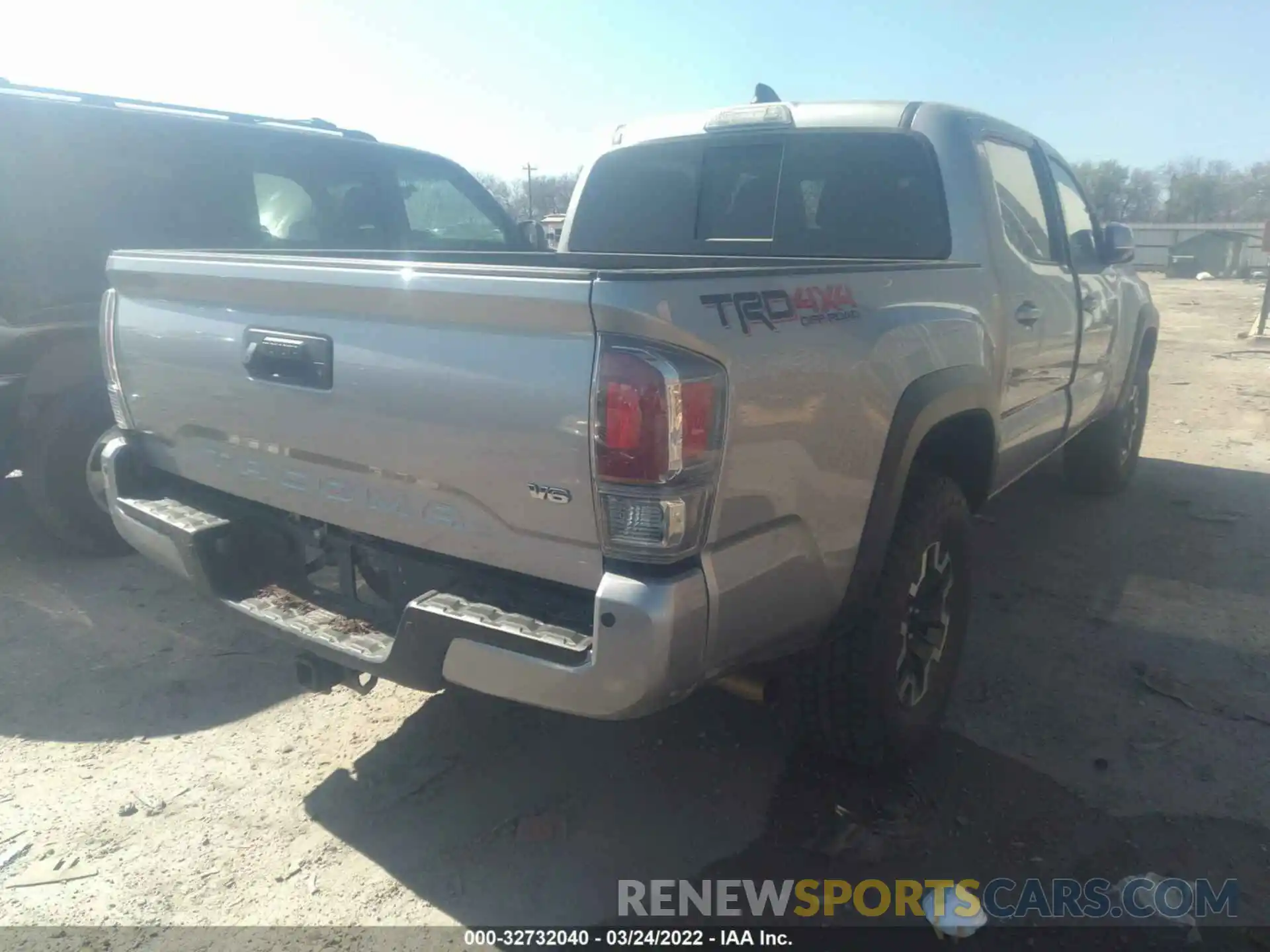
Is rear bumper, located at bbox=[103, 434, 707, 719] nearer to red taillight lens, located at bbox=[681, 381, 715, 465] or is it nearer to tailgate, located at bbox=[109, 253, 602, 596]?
tailgate, located at bbox=[109, 253, 602, 596]

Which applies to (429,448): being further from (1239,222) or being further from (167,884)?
(1239,222)

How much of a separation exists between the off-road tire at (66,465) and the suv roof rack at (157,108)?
1412 mm

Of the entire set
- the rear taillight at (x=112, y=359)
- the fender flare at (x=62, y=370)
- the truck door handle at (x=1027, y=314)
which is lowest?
the fender flare at (x=62, y=370)

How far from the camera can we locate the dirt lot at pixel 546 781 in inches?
96.4

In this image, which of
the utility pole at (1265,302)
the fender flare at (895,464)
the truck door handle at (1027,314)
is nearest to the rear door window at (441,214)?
the truck door handle at (1027,314)

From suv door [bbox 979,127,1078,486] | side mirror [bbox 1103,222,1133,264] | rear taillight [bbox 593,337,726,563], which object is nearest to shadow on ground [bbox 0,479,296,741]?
rear taillight [bbox 593,337,726,563]

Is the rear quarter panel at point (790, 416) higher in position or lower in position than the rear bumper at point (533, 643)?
higher

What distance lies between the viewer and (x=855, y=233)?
3.38 meters

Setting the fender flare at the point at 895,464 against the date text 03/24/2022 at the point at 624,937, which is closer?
the date text 03/24/2022 at the point at 624,937

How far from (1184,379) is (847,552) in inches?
398

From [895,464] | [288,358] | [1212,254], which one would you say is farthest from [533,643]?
[1212,254]

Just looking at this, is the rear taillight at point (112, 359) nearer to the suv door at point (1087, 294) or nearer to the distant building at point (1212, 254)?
the suv door at point (1087, 294)

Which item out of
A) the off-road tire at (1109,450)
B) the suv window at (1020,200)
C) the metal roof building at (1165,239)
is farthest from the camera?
the metal roof building at (1165,239)

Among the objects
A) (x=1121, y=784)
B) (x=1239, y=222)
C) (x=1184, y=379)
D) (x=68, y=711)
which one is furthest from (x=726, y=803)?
(x=1239, y=222)
